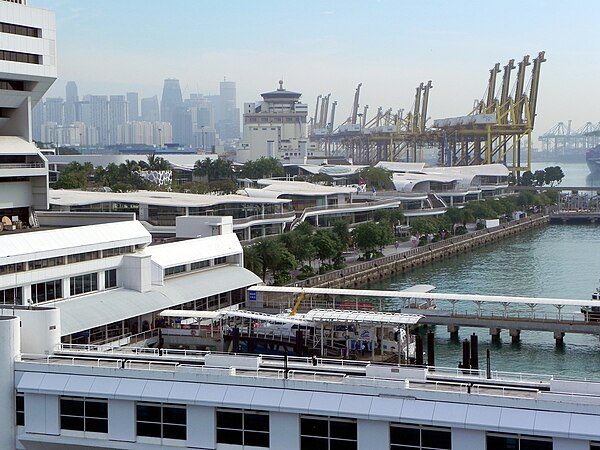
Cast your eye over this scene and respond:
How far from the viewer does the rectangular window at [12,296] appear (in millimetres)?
11180

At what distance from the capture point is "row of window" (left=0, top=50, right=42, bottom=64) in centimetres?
1340

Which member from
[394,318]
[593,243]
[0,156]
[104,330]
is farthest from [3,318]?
[593,243]

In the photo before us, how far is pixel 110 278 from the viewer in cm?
1275

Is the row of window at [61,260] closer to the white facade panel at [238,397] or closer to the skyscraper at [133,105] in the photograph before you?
the white facade panel at [238,397]

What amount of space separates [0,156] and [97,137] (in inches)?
4787

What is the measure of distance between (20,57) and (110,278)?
3140 millimetres

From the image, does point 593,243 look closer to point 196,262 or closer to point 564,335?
point 564,335

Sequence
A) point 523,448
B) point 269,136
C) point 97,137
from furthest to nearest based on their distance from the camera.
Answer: point 97,137
point 269,136
point 523,448

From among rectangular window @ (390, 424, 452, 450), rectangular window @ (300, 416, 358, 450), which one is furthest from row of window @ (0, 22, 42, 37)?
rectangular window @ (390, 424, 452, 450)

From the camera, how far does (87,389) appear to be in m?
6.61

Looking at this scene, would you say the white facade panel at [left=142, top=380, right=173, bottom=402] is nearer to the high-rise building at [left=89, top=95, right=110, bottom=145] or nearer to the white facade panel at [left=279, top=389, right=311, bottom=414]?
the white facade panel at [left=279, top=389, right=311, bottom=414]

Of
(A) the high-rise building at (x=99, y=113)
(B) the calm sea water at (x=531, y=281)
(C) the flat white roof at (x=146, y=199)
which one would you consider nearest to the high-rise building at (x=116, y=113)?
(A) the high-rise building at (x=99, y=113)

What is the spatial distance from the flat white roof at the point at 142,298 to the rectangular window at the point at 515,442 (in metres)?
6.00

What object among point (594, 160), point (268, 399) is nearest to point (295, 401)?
point (268, 399)
